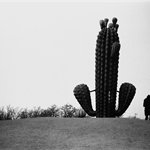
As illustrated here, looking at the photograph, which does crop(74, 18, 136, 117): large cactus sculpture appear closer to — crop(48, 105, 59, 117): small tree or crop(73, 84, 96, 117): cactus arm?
crop(73, 84, 96, 117): cactus arm

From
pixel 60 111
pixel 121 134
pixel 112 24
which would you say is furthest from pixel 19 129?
pixel 60 111

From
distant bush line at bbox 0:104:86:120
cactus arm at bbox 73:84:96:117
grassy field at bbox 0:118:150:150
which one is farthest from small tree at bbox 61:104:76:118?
grassy field at bbox 0:118:150:150

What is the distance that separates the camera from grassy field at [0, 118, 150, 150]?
8602 mm

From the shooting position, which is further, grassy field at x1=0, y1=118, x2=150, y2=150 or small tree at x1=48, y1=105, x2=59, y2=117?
small tree at x1=48, y1=105, x2=59, y2=117

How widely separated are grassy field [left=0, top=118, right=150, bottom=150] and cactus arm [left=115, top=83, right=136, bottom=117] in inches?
53.7

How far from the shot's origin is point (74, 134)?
9.73m

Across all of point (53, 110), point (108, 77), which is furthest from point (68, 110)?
point (108, 77)

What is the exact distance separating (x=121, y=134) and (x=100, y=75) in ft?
10.4

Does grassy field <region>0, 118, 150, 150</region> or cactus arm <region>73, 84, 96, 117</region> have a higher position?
cactus arm <region>73, 84, 96, 117</region>

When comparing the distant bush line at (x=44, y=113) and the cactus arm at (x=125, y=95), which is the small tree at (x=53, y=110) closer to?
the distant bush line at (x=44, y=113)

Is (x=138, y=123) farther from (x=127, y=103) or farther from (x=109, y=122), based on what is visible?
(x=127, y=103)

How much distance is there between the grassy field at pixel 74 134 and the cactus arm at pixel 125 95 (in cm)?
136

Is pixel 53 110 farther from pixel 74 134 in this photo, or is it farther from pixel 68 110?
pixel 74 134

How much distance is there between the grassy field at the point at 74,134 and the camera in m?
8.60
